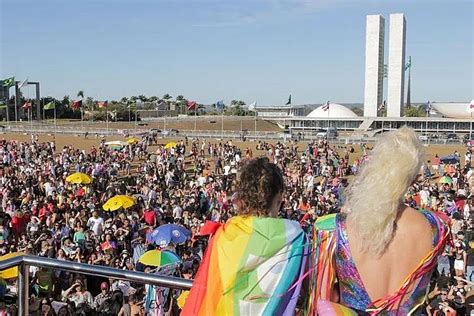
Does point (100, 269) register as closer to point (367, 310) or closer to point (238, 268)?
point (238, 268)

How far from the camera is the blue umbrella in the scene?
1099 cm

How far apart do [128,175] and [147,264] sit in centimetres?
2319

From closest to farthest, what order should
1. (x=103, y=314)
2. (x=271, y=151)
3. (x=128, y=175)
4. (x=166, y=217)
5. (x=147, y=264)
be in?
(x=103, y=314) → (x=147, y=264) → (x=166, y=217) → (x=128, y=175) → (x=271, y=151)

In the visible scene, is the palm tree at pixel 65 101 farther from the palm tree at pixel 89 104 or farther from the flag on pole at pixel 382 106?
the flag on pole at pixel 382 106

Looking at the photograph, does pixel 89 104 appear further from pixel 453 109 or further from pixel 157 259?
pixel 157 259

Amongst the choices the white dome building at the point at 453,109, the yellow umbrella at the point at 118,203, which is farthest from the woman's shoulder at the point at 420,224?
the white dome building at the point at 453,109

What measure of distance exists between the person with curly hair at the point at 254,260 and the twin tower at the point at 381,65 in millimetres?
91147

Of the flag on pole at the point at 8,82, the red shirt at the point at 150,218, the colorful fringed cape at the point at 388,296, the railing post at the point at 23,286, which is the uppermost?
the flag on pole at the point at 8,82

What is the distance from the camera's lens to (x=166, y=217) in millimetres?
15812

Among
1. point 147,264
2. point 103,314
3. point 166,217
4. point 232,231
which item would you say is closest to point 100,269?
point 232,231

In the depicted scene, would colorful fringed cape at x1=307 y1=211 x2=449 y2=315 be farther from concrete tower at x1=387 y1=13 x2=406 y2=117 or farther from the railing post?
concrete tower at x1=387 y1=13 x2=406 y2=117

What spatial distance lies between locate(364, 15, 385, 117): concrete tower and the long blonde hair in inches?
3626

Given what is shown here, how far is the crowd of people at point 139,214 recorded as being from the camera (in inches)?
219

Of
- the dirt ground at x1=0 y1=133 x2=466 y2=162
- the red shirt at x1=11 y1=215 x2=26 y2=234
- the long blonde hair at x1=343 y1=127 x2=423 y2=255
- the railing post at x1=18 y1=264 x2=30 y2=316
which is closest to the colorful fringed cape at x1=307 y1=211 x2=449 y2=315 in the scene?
the long blonde hair at x1=343 y1=127 x2=423 y2=255
